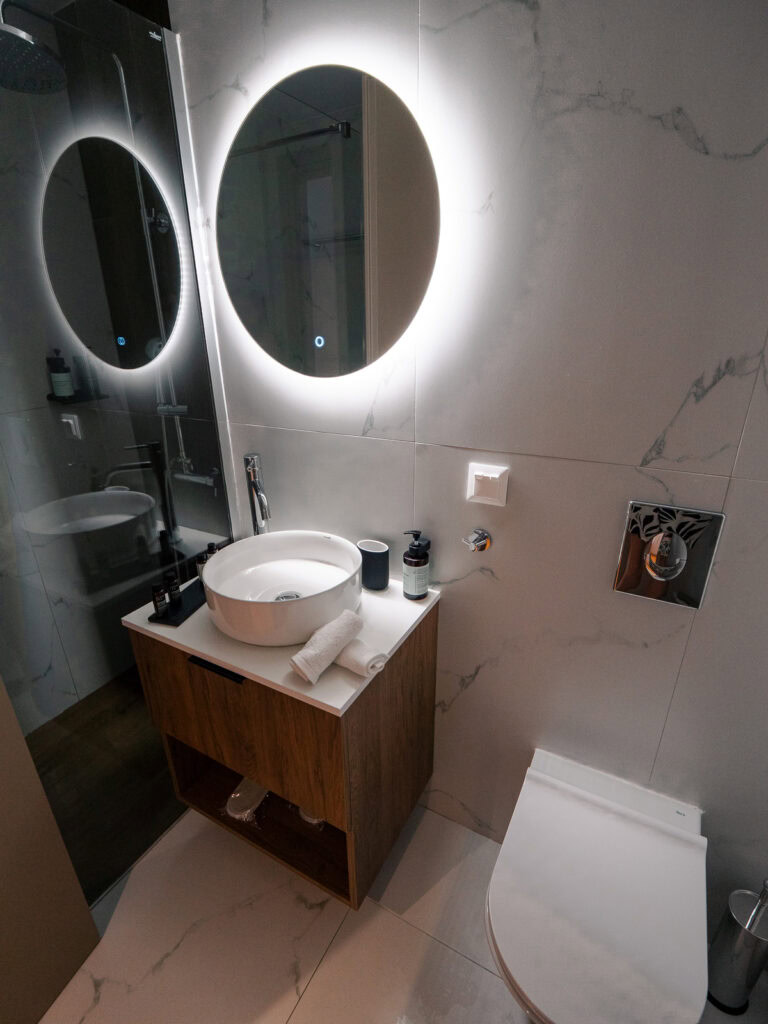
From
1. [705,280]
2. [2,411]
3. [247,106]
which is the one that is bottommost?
[2,411]

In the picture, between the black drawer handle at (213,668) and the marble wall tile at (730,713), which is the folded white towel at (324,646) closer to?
the black drawer handle at (213,668)

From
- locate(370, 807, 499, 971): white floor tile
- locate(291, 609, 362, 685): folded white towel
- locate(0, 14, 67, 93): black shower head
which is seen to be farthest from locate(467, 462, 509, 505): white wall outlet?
locate(0, 14, 67, 93): black shower head

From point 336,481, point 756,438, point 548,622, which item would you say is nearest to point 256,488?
point 336,481

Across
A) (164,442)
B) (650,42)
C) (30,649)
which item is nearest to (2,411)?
(164,442)

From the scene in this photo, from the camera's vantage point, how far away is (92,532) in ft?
4.20

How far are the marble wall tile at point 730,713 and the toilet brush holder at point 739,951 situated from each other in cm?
8

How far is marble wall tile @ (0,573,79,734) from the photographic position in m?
1.11

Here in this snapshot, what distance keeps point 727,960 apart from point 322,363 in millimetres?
1678

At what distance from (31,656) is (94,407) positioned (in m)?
0.62

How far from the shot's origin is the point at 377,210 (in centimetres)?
111

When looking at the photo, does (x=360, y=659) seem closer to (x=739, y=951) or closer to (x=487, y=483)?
(x=487, y=483)

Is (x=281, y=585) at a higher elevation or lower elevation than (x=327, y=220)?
lower

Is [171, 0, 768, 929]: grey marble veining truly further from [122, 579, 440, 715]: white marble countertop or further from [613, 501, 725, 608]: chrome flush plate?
[122, 579, 440, 715]: white marble countertop

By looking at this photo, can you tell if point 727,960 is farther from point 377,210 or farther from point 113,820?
point 377,210
